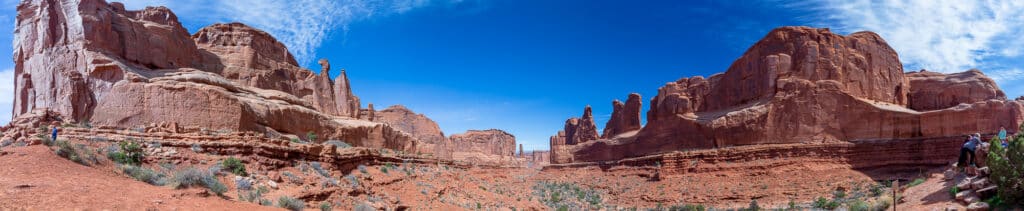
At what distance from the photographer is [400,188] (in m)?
20.5

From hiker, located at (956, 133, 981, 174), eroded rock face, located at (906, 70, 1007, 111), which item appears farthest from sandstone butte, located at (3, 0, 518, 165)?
eroded rock face, located at (906, 70, 1007, 111)

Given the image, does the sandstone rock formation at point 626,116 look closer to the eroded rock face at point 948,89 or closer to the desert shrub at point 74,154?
the eroded rock face at point 948,89

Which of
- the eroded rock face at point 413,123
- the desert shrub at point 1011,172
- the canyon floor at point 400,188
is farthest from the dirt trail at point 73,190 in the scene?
the eroded rock face at point 413,123

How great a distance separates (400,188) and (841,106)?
32.4m

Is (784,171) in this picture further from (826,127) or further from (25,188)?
(25,188)

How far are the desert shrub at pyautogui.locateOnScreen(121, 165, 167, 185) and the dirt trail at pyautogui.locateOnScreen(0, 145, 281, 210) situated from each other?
0.21 meters

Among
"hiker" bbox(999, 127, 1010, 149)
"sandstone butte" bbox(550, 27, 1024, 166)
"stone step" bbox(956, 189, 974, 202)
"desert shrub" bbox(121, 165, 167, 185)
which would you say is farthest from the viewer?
"sandstone butte" bbox(550, 27, 1024, 166)

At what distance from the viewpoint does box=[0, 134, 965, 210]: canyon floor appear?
933 centimetres

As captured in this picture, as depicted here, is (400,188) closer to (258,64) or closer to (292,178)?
(292,178)

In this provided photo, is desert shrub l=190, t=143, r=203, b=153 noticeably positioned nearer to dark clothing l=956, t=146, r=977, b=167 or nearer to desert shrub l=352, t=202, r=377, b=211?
desert shrub l=352, t=202, r=377, b=211

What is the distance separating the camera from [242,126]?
63.6ft

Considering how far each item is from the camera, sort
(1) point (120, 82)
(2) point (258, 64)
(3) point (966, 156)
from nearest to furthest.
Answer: (3) point (966, 156)
(1) point (120, 82)
(2) point (258, 64)

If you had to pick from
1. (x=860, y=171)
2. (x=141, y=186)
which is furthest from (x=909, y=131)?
(x=141, y=186)

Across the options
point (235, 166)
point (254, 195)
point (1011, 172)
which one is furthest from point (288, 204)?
point (1011, 172)
